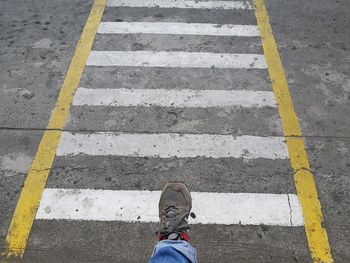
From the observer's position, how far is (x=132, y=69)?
4.95 meters

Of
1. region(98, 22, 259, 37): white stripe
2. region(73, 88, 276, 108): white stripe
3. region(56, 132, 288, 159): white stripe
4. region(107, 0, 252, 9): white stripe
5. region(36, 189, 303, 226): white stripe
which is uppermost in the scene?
region(107, 0, 252, 9): white stripe

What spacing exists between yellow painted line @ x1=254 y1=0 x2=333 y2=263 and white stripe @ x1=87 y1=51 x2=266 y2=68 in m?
0.23

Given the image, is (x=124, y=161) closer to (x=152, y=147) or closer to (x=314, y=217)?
(x=152, y=147)

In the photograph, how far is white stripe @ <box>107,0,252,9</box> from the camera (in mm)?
6035

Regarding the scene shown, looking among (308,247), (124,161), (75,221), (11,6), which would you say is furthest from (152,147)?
(11,6)

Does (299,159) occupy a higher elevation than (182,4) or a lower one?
lower

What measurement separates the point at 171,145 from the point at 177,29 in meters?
2.22

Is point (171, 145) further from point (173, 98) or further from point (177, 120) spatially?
point (173, 98)

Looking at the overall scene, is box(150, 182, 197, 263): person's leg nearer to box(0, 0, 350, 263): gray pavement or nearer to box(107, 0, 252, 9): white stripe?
box(0, 0, 350, 263): gray pavement

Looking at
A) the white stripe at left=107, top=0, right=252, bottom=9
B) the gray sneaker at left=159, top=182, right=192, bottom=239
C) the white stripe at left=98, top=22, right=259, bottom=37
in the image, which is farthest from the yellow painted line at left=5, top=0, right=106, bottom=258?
the gray sneaker at left=159, top=182, right=192, bottom=239

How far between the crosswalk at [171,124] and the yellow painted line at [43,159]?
8cm

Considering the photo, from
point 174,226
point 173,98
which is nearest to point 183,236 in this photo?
point 174,226

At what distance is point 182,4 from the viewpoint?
6.09 metres

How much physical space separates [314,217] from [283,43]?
2702mm
